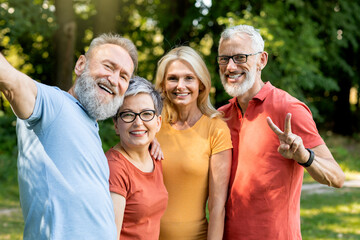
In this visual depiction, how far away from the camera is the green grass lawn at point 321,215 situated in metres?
6.70

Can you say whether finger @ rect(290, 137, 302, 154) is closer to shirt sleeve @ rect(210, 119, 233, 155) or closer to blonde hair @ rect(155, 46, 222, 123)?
shirt sleeve @ rect(210, 119, 233, 155)

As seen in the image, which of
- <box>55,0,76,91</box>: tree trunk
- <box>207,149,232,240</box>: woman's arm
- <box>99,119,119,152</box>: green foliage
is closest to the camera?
<box>207,149,232,240</box>: woman's arm

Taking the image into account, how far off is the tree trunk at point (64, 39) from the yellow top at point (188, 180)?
783 centimetres

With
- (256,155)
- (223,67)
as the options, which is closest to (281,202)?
(256,155)

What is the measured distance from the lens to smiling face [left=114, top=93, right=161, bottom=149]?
256cm

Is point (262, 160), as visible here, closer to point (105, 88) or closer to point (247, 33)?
point (247, 33)

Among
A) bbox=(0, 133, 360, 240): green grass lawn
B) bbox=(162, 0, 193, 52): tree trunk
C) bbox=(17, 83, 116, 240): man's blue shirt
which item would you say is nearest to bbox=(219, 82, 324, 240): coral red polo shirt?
bbox=(17, 83, 116, 240): man's blue shirt

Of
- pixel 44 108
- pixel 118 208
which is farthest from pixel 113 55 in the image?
pixel 118 208

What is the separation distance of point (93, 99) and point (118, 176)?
0.46m

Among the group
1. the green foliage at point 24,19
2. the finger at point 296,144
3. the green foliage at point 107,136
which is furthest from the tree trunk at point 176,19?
the finger at point 296,144

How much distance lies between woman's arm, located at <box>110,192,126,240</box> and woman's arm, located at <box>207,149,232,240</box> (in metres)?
0.71

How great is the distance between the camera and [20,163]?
2148 millimetres

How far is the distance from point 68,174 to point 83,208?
0.59 feet

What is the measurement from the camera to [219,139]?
2922mm
